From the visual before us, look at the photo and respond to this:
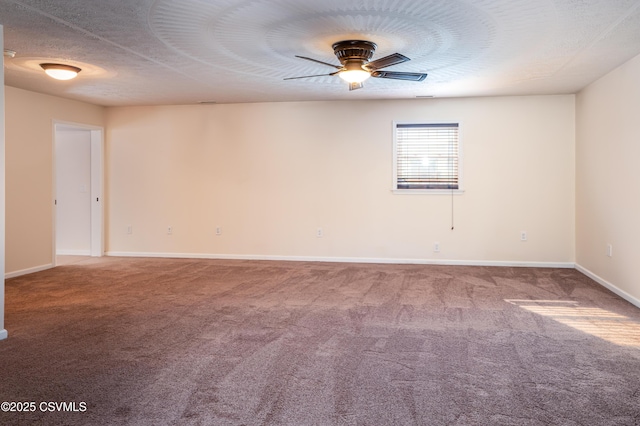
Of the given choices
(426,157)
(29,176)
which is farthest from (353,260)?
(29,176)

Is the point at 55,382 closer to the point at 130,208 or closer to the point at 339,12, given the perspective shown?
the point at 339,12

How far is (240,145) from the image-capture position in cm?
744

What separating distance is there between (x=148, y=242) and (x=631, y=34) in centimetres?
682

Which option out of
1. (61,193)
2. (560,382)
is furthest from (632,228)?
(61,193)

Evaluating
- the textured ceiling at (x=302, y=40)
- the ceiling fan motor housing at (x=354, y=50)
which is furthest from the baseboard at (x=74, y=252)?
the ceiling fan motor housing at (x=354, y=50)

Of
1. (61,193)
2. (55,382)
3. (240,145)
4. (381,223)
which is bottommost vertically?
(55,382)

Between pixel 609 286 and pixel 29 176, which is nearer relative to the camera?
pixel 609 286

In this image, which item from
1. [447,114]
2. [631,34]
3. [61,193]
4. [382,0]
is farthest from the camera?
[61,193]

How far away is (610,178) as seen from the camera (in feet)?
17.2

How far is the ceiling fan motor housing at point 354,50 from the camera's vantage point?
418 cm

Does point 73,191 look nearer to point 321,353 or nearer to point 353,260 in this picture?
point 353,260

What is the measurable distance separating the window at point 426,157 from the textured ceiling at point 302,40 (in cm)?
86

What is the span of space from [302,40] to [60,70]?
2.66 meters

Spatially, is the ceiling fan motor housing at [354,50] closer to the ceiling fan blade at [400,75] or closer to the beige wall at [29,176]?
the ceiling fan blade at [400,75]
